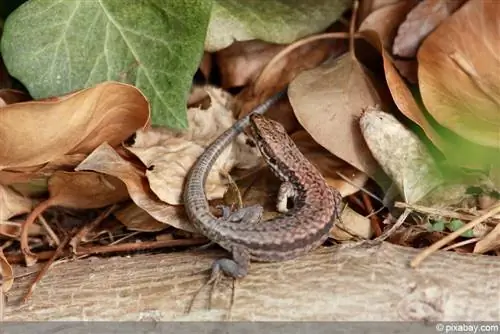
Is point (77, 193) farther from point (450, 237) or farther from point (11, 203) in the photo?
point (450, 237)

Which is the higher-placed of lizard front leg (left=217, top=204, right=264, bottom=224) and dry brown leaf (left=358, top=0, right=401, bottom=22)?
dry brown leaf (left=358, top=0, right=401, bottom=22)

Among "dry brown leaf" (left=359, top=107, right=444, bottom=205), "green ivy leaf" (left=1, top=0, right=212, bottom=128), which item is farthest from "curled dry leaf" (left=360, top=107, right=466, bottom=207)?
"green ivy leaf" (left=1, top=0, right=212, bottom=128)

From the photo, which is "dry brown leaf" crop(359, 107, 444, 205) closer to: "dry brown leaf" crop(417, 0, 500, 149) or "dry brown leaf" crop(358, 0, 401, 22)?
"dry brown leaf" crop(417, 0, 500, 149)

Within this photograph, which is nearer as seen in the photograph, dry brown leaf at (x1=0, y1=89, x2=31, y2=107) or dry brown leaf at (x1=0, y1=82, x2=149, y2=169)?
dry brown leaf at (x1=0, y1=82, x2=149, y2=169)

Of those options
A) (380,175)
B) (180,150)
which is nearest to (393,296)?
(380,175)

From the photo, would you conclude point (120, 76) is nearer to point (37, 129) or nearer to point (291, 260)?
point (37, 129)

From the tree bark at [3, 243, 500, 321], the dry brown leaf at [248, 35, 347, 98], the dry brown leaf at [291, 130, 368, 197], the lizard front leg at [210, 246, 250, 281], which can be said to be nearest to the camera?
the tree bark at [3, 243, 500, 321]
